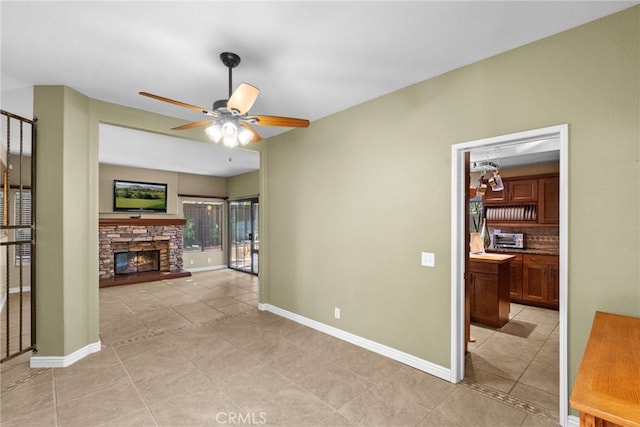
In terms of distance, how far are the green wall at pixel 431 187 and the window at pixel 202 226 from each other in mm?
4546

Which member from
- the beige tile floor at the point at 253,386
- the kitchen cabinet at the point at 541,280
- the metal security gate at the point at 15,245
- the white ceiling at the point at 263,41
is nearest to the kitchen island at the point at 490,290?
the beige tile floor at the point at 253,386

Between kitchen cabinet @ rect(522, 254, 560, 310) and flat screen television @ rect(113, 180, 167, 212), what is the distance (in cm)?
813

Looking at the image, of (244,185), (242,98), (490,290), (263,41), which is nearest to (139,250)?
(244,185)

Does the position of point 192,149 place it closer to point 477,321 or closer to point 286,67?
point 286,67

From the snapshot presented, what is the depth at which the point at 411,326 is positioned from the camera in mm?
2932

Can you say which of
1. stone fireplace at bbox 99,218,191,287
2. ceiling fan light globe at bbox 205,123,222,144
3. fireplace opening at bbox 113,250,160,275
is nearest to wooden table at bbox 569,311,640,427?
ceiling fan light globe at bbox 205,123,222,144

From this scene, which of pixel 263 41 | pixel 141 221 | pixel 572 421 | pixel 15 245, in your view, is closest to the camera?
pixel 572 421

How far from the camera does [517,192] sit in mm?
5543

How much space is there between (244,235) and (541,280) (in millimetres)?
6809

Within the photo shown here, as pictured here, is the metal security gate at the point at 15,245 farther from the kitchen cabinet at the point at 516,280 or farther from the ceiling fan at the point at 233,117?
the kitchen cabinet at the point at 516,280

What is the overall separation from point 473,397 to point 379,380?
2.47 ft

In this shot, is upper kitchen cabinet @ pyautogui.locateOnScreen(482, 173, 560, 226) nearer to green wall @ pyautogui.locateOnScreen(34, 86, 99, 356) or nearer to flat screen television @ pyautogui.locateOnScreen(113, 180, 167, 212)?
green wall @ pyautogui.locateOnScreen(34, 86, 99, 356)

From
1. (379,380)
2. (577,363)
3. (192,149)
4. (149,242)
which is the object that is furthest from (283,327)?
(149,242)

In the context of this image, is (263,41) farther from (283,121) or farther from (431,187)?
(431,187)
